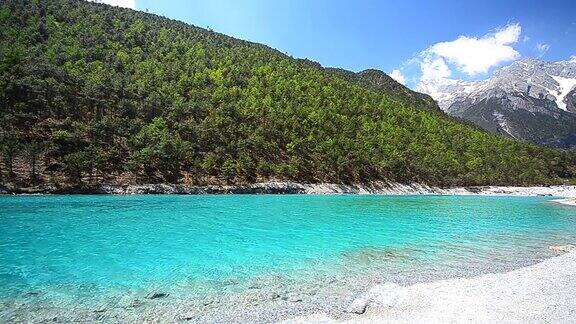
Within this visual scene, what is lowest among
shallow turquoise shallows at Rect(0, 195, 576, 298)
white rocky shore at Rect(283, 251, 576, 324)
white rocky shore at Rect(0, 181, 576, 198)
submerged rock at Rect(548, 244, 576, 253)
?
white rocky shore at Rect(0, 181, 576, 198)

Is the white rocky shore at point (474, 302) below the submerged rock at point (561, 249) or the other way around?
the other way around

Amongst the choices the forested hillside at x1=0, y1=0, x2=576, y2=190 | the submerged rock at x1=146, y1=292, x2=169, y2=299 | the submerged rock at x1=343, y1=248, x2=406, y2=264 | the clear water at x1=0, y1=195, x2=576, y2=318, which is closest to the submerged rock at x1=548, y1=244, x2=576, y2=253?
the clear water at x1=0, y1=195, x2=576, y2=318

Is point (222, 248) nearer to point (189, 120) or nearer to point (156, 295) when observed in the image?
point (156, 295)

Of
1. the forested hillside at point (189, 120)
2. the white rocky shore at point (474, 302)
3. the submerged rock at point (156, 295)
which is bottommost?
the submerged rock at point (156, 295)

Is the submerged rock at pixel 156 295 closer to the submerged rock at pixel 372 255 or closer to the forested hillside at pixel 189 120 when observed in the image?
the submerged rock at pixel 372 255

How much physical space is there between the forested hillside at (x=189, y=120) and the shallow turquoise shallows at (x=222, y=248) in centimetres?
3620

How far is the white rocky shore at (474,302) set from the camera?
30.9 ft

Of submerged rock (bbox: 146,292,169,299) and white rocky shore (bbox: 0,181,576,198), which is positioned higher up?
submerged rock (bbox: 146,292,169,299)

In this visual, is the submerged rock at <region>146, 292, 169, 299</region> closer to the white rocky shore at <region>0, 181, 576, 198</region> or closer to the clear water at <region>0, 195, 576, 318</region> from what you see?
the clear water at <region>0, 195, 576, 318</region>

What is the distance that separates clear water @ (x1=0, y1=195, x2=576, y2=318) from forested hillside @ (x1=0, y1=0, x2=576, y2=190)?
36.3m

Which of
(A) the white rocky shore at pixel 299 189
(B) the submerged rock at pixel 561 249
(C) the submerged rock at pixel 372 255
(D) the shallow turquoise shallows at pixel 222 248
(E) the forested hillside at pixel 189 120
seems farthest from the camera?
(E) the forested hillside at pixel 189 120

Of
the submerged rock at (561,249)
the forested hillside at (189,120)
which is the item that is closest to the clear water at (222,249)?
the submerged rock at (561,249)

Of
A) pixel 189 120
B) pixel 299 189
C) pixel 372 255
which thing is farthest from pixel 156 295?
pixel 189 120

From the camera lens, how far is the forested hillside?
215 ft
